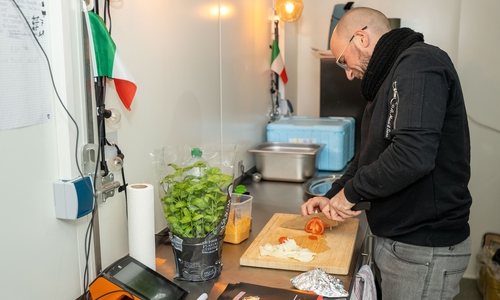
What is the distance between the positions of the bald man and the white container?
110cm

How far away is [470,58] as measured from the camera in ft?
9.95

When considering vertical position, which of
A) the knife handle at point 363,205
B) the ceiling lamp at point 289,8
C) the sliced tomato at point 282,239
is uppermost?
the ceiling lamp at point 289,8

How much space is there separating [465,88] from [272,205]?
5.59ft

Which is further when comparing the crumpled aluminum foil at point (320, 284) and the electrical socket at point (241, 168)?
the electrical socket at point (241, 168)

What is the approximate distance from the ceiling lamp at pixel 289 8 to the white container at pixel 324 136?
0.65 m

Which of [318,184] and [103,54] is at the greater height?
[103,54]

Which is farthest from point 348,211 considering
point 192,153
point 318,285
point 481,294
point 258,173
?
point 481,294

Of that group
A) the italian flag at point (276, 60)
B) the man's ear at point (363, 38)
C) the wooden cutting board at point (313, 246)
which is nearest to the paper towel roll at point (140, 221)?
the wooden cutting board at point (313, 246)

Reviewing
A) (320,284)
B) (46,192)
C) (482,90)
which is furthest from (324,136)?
(46,192)

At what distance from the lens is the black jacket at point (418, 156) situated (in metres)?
1.27

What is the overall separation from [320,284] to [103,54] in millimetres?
824

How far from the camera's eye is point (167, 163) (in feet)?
4.51

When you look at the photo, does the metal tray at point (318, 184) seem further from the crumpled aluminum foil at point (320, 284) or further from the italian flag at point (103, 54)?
the italian flag at point (103, 54)

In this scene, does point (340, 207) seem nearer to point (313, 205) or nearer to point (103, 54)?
point (313, 205)
